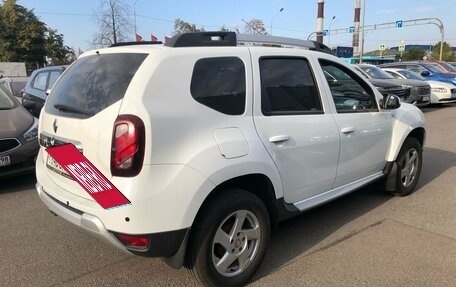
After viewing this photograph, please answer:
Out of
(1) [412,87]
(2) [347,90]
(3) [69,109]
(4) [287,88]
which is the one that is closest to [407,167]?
(2) [347,90]

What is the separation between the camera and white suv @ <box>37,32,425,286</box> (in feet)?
8.76

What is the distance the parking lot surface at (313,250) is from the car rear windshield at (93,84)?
128cm

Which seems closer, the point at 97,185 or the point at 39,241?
the point at 97,185

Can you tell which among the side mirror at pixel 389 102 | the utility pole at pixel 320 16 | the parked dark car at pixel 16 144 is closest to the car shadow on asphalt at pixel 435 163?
the side mirror at pixel 389 102

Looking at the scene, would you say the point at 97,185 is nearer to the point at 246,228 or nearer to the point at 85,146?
the point at 85,146

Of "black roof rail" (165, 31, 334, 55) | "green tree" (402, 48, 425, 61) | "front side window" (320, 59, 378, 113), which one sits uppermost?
"black roof rail" (165, 31, 334, 55)

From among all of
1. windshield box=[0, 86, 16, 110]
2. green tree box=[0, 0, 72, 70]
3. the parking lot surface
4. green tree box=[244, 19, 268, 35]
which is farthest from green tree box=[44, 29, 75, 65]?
the parking lot surface

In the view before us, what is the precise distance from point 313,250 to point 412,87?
11595mm

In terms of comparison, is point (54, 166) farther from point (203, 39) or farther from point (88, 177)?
point (203, 39)

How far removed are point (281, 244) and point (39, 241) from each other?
2258 millimetres

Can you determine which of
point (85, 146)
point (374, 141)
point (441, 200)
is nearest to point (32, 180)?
point (85, 146)

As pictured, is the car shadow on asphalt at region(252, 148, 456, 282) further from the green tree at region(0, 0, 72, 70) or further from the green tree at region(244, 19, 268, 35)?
the green tree at region(0, 0, 72, 70)

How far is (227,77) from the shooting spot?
3.16 m

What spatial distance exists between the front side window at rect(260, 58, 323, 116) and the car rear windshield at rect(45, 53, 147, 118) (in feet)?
3.38
